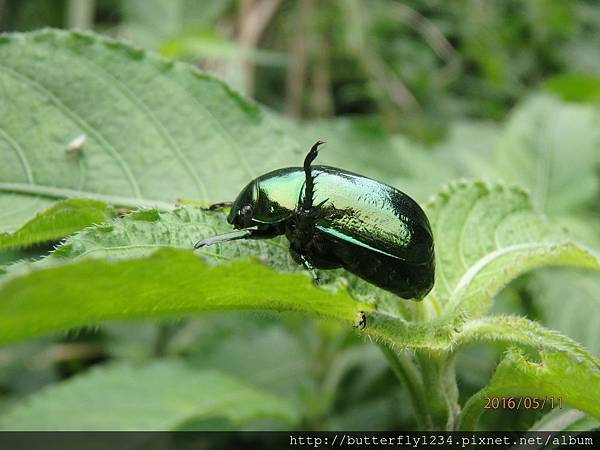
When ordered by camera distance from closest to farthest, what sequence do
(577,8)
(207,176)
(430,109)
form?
(207,176) → (430,109) → (577,8)

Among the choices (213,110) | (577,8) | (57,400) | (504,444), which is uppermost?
(577,8)

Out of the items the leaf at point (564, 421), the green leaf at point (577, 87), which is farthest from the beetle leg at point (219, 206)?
the green leaf at point (577, 87)

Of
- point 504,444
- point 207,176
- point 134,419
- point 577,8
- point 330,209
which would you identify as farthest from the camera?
point 577,8

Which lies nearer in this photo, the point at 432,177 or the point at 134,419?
the point at 134,419

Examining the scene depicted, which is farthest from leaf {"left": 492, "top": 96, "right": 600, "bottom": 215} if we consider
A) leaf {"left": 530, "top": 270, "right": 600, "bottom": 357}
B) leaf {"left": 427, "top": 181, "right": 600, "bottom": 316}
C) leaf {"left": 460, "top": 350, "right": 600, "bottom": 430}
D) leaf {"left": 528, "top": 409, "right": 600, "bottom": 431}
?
leaf {"left": 460, "top": 350, "right": 600, "bottom": 430}

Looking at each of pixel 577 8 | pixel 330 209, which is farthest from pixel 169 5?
pixel 577 8

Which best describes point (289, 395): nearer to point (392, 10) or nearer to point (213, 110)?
point (213, 110)

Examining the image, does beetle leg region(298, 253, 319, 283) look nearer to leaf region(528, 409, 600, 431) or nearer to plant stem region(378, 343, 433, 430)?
plant stem region(378, 343, 433, 430)

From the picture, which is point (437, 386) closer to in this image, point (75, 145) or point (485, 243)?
point (485, 243)
